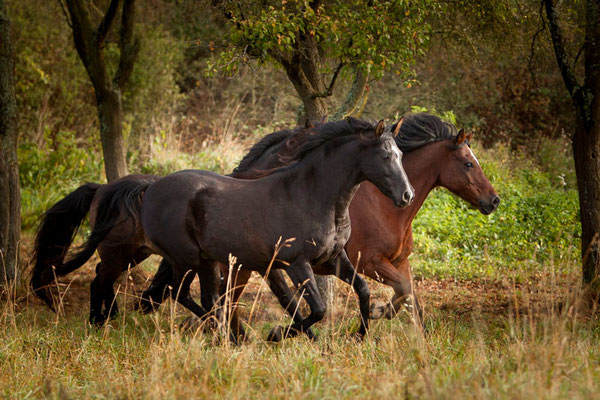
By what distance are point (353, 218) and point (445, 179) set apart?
92cm

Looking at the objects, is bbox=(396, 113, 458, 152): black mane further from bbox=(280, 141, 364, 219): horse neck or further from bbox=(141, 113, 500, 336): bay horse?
bbox=(280, 141, 364, 219): horse neck

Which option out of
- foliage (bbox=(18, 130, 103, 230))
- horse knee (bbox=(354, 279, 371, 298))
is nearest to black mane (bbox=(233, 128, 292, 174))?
horse knee (bbox=(354, 279, 371, 298))

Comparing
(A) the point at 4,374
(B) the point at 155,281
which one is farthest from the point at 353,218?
(A) the point at 4,374

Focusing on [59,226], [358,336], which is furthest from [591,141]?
[59,226]

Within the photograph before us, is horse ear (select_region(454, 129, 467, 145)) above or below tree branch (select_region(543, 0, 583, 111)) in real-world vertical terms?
below

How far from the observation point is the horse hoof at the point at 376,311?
578cm

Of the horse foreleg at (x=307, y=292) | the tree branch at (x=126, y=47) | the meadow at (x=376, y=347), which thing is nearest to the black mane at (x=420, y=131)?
the meadow at (x=376, y=347)

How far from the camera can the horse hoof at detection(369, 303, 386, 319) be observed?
Answer: 19.0ft

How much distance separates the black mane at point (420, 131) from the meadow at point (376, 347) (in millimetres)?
1431

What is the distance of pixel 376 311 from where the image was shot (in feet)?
19.2

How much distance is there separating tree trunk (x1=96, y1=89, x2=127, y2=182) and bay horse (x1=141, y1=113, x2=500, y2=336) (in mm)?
3292

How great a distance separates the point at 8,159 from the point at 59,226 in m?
1.03

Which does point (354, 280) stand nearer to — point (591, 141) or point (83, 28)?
point (591, 141)

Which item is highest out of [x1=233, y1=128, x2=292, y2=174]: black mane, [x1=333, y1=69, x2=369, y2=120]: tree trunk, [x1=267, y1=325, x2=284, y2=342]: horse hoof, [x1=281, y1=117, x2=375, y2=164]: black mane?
[x1=333, y1=69, x2=369, y2=120]: tree trunk
